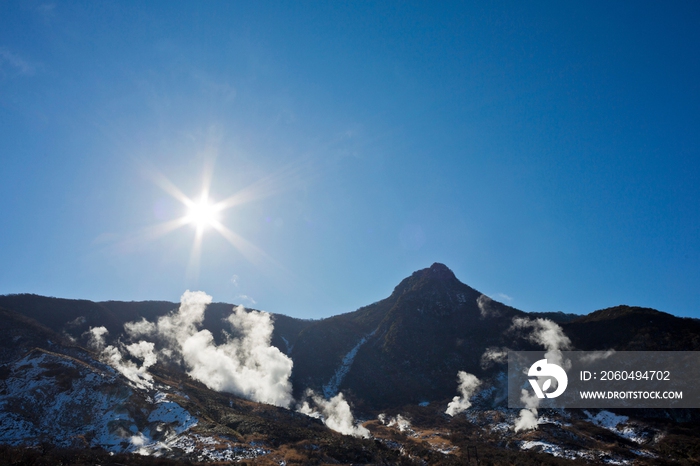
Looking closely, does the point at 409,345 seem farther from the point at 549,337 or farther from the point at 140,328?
the point at 140,328

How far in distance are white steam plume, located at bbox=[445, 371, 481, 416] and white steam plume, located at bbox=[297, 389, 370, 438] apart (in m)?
20.8

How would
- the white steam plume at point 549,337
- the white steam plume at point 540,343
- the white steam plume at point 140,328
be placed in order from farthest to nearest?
the white steam plume at point 140,328, the white steam plume at point 549,337, the white steam plume at point 540,343

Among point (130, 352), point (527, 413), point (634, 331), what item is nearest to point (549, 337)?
point (634, 331)

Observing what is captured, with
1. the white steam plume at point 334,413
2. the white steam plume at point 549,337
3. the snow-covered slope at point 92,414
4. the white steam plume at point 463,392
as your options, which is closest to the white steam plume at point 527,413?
the white steam plume at point 549,337

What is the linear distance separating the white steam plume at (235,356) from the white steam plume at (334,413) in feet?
18.5

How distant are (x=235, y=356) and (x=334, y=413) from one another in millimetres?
34107

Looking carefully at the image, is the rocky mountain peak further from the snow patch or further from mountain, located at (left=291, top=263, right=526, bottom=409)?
the snow patch

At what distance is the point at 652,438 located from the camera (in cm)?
5006

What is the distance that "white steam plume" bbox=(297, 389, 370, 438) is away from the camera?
67506 mm

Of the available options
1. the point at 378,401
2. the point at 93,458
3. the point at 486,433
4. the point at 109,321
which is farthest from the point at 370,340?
the point at 93,458

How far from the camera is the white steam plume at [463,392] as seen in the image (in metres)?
75.3

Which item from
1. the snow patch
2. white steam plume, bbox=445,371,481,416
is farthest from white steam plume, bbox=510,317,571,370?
the snow patch

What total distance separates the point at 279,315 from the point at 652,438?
113 m

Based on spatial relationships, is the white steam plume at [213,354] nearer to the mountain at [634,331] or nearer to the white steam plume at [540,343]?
the white steam plume at [540,343]
